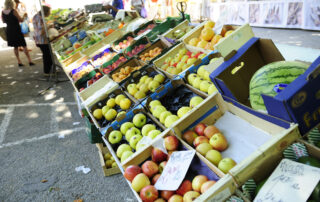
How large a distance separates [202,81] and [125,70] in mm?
1651

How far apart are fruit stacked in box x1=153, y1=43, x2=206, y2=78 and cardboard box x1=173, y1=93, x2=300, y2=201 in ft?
3.03

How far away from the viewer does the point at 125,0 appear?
14.8 metres

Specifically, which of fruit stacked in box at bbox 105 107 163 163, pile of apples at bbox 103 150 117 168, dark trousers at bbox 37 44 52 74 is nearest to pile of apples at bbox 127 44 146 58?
pile of apples at bbox 103 150 117 168

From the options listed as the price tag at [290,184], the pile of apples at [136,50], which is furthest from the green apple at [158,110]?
the pile of apples at [136,50]

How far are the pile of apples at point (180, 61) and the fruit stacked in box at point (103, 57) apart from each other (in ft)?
5.76

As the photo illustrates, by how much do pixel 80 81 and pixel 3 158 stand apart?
162 centimetres

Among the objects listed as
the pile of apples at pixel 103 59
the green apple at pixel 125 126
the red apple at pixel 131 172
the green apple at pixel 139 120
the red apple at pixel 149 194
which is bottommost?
the pile of apples at pixel 103 59

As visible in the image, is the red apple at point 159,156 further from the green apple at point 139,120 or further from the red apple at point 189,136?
the green apple at point 139,120

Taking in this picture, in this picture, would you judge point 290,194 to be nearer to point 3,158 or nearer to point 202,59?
point 202,59

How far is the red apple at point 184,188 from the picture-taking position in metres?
1.57

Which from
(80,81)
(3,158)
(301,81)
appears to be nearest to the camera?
(301,81)

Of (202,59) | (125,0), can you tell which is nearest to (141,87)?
(202,59)

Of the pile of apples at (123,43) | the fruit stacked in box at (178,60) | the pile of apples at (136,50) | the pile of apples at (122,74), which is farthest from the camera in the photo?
the pile of apples at (123,43)

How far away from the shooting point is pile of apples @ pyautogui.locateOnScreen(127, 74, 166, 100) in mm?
3051
